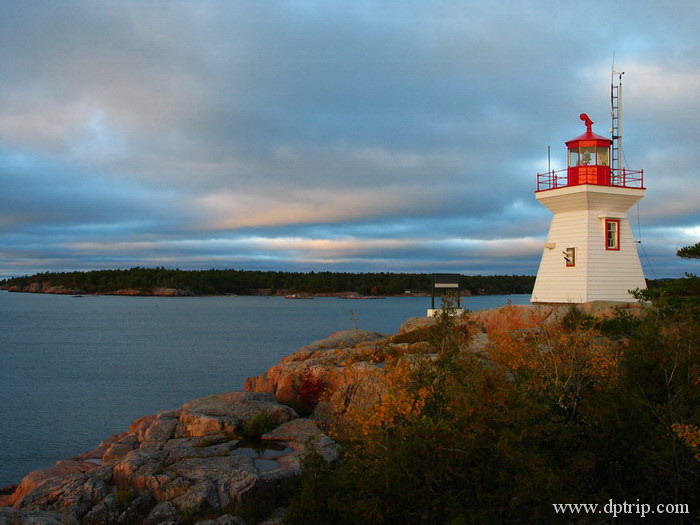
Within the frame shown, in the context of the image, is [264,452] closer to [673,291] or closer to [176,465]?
[176,465]

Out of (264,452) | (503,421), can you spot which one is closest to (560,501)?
(503,421)

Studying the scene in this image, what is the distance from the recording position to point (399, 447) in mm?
6355

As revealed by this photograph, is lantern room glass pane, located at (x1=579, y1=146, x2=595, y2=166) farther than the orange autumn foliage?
Yes

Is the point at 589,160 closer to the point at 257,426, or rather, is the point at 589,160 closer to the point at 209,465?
the point at 257,426

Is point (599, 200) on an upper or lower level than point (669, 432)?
upper

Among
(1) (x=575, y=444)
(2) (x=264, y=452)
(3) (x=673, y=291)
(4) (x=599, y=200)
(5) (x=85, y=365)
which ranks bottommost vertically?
(5) (x=85, y=365)

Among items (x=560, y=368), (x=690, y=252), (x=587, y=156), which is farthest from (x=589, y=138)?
(x=560, y=368)

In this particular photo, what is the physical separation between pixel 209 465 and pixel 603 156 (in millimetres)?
17706

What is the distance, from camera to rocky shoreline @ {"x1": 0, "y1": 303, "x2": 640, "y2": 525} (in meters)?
8.70

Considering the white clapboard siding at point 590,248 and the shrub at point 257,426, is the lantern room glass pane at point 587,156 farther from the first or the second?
the shrub at point 257,426

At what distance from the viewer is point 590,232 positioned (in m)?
20.2

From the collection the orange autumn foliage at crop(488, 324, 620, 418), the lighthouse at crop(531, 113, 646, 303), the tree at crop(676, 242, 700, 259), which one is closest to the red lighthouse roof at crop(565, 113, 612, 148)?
the lighthouse at crop(531, 113, 646, 303)

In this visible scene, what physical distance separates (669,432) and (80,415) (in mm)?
22587

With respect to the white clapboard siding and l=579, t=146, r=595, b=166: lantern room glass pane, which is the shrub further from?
l=579, t=146, r=595, b=166: lantern room glass pane
